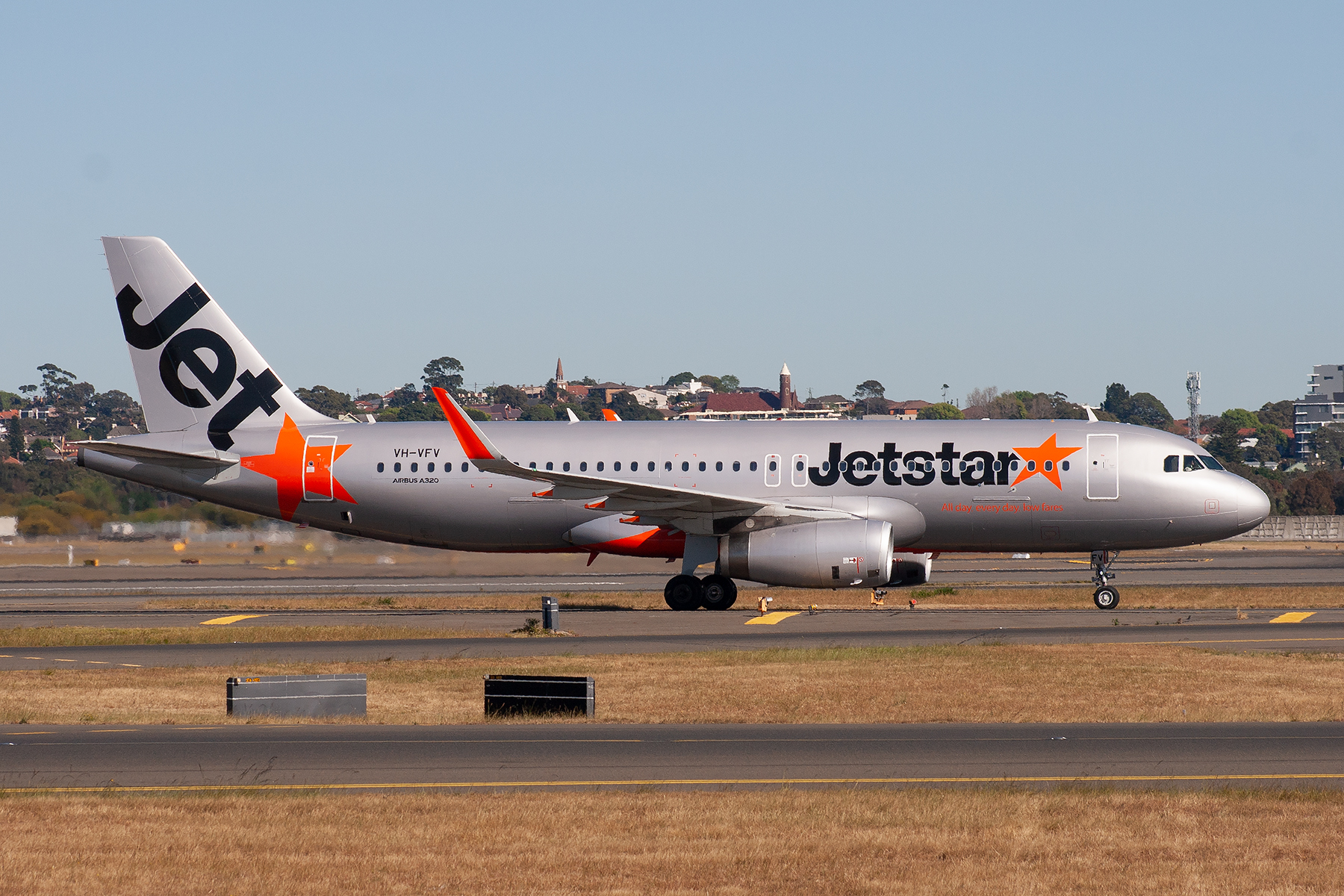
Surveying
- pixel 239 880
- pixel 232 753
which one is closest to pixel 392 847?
pixel 239 880

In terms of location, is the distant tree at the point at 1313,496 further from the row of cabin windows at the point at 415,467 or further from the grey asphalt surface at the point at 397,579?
the row of cabin windows at the point at 415,467

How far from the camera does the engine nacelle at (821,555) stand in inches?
1309

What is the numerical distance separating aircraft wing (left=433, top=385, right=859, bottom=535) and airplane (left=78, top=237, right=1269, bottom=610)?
0.18 ft

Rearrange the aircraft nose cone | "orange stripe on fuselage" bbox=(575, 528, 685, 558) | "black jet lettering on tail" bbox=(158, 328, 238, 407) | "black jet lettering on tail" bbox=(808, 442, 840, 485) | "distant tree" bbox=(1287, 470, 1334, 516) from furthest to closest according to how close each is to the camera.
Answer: "distant tree" bbox=(1287, 470, 1334, 516)
"black jet lettering on tail" bbox=(158, 328, 238, 407)
"orange stripe on fuselage" bbox=(575, 528, 685, 558)
"black jet lettering on tail" bbox=(808, 442, 840, 485)
the aircraft nose cone

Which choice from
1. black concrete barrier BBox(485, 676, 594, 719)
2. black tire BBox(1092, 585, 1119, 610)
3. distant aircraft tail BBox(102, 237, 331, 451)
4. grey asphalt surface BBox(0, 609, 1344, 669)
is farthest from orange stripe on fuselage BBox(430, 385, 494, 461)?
black tire BBox(1092, 585, 1119, 610)

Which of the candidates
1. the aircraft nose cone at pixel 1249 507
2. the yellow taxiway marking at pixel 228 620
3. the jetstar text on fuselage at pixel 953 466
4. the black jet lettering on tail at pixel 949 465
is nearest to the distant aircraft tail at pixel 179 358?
the yellow taxiway marking at pixel 228 620

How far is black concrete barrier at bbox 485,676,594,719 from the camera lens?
1861cm

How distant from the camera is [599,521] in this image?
120 feet

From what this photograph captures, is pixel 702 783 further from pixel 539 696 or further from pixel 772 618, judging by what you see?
pixel 772 618

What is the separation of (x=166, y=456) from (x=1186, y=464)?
1055 inches

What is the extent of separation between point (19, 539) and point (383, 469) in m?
28.1

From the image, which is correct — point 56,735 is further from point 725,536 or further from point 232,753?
point 725,536


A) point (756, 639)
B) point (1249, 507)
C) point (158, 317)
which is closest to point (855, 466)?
point (756, 639)

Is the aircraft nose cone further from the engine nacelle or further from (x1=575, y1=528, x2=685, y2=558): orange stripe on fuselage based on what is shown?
(x1=575, y1=528, x2=685, y2=558): orange stripe on fuselage
